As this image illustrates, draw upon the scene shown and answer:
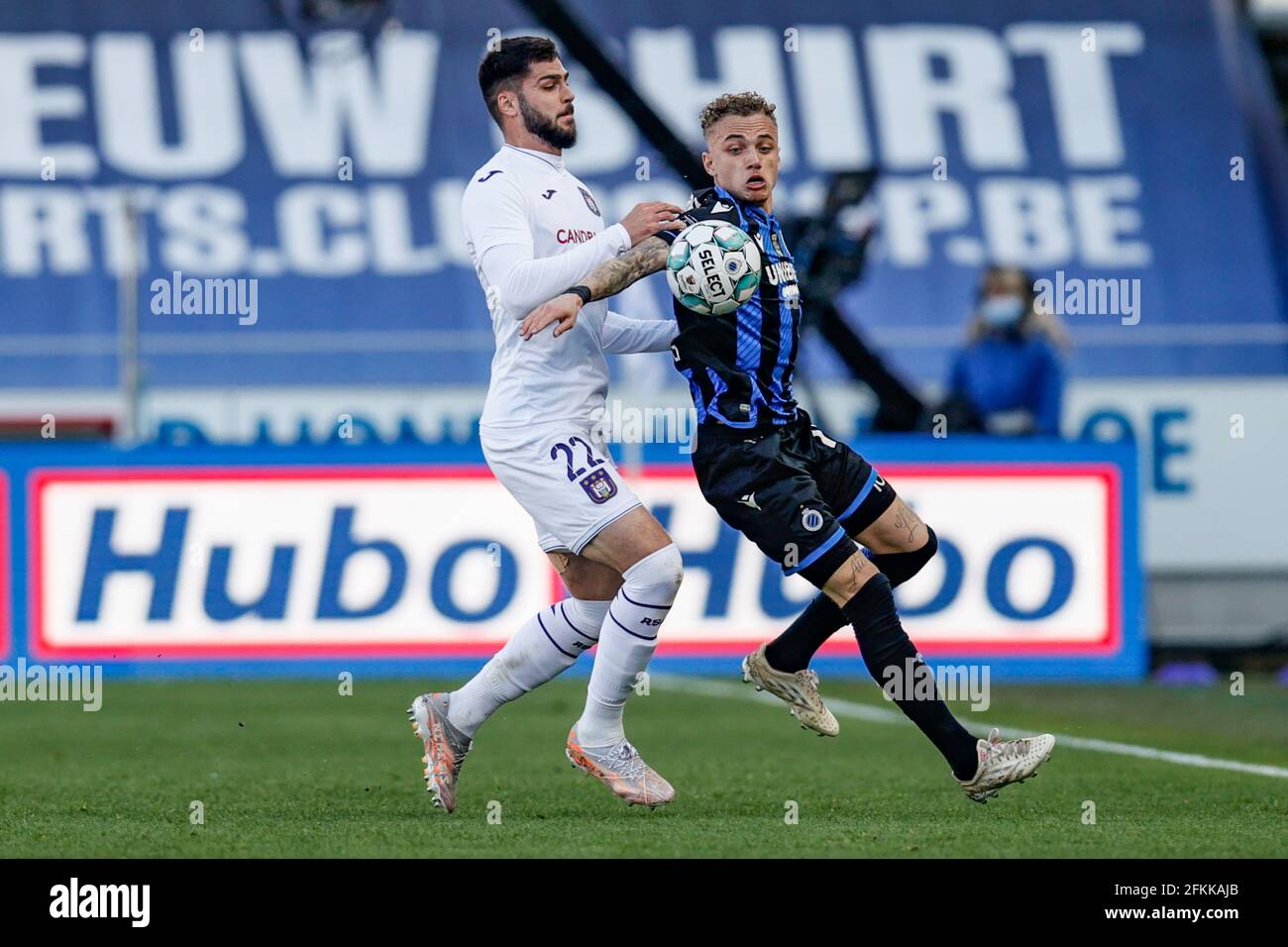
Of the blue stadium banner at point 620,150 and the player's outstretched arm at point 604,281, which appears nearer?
the player's outstretched arm at point 604,281

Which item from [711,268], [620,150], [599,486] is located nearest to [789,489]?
[599,486]

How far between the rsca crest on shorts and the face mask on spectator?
7.60 metres

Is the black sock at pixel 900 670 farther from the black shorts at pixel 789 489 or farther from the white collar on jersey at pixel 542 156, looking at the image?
the white collar on jersey at pixel 542 156

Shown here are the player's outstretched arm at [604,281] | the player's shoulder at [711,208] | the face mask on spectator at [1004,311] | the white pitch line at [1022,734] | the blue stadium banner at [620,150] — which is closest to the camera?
the player's outstretched arm at [604,281]

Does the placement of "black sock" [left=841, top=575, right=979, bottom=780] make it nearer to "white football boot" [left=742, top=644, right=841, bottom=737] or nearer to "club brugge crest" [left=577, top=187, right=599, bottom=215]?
"white football boot" [left=742, top=644, right=841, bottom=737]

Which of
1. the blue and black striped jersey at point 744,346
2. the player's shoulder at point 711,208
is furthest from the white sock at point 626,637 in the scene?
the player's shoulder at point 711,208

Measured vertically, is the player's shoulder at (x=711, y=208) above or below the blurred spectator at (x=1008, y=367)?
above

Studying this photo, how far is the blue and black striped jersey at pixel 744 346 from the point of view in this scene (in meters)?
6.41

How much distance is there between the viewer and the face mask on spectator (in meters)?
13.7

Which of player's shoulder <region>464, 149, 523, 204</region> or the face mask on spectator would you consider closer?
player's shoulder <region>464, 149, 523, 204</region>

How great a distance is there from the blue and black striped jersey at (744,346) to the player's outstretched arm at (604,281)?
125 mm

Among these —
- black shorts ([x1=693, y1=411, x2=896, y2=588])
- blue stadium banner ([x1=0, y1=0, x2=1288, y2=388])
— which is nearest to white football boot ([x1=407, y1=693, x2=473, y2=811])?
black shorts ([x1=693, y1=411, x2=896, y2=588])

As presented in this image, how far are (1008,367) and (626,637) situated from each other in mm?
7639

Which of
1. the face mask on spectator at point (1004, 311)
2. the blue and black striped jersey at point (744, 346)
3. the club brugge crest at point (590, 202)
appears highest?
the club brugge crest at point (590, 202)
